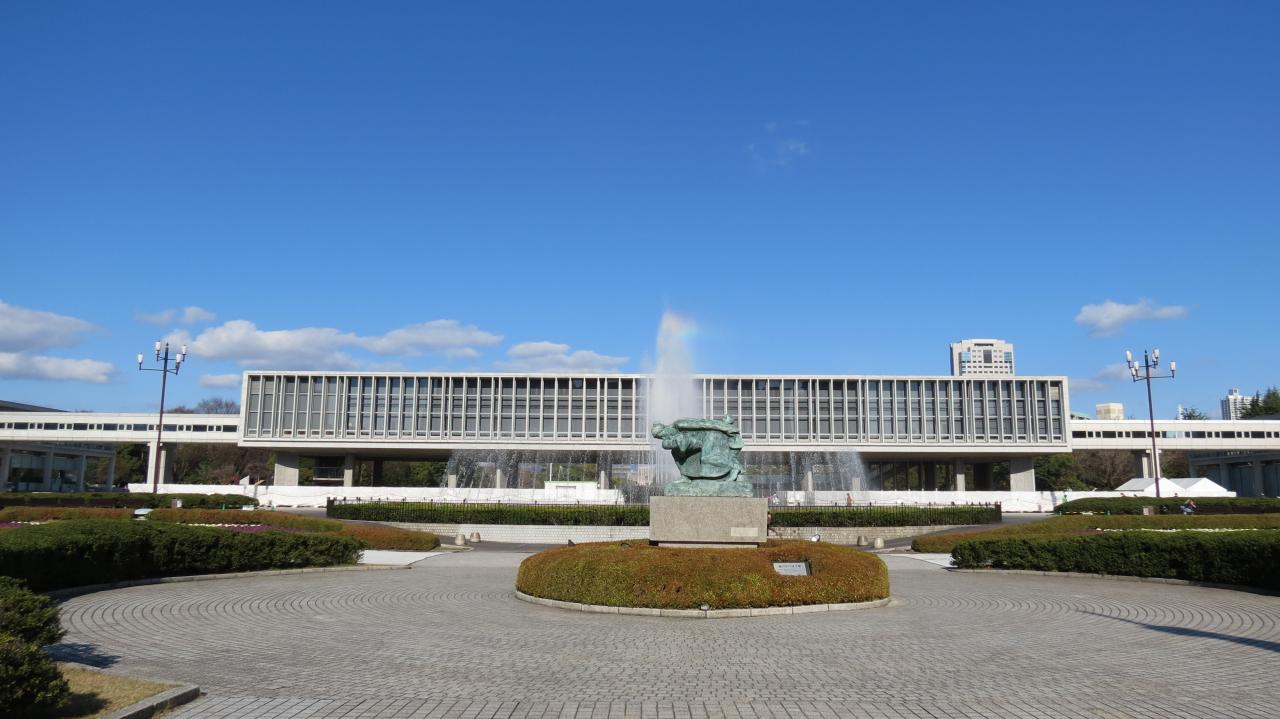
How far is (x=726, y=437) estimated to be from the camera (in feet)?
61.0

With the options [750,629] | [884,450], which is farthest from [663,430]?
[884,450]

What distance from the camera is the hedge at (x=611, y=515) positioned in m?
32.9

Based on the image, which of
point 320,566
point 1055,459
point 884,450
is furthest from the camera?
point 1055,459

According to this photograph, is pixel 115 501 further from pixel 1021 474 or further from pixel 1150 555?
pixel 1021 474

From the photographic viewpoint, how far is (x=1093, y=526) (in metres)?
27.3

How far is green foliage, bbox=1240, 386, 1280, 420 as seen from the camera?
10231 cm

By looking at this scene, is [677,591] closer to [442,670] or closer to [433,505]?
[442,670]

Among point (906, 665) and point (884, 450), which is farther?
point (884, 450)

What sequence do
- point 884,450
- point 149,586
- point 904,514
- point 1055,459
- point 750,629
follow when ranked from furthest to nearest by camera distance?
point 1055,459 → point 884,450 → point 904,514 → point 149,586 → point 750,629

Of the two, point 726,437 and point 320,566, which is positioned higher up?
point 726,437

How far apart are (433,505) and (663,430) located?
1994 cm

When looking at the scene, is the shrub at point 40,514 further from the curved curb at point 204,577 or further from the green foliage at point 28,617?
the green foliage at point 28,617

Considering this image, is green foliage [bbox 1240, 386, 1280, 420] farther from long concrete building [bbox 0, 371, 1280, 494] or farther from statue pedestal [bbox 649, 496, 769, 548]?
statue pedestal [bbox 649, 496, 769, 548]

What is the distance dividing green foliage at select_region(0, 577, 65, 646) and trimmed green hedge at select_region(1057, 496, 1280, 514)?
4621cm
